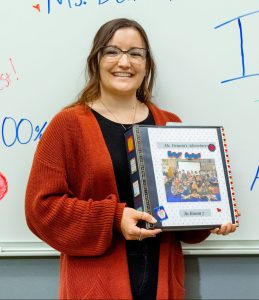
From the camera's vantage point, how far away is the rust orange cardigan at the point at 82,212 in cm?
86

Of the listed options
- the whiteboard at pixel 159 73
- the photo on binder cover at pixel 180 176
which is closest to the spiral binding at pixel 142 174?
the photo on binder cover at pixel 180 176

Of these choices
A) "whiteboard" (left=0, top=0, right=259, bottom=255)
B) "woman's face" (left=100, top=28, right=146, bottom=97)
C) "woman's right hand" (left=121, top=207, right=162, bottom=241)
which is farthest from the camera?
"whiteboard" (left=0, top=0, right=259, bottom=255)

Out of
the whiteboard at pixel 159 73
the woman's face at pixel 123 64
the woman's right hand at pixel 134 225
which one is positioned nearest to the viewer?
the woman's right hand at pixel 134 225

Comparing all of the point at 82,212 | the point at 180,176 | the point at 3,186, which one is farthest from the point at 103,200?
the point at 3,186

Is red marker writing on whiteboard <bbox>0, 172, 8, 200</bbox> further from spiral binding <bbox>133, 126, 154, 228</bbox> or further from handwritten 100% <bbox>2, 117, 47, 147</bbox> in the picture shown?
spiral binding <bbox>133, 126, 154, 228</bbox>

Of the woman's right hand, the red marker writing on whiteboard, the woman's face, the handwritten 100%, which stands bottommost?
the woman's right hand

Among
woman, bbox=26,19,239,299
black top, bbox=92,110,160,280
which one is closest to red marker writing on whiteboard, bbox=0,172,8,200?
woman, bbox=26,19,239,299

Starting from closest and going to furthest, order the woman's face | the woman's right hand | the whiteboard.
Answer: the woman's right hand, the woman's face, the whiteboard

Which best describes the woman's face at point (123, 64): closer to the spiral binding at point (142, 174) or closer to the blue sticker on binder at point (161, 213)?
the spiral binding at point (142, 174)

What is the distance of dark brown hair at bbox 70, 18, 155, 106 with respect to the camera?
963 millimetres

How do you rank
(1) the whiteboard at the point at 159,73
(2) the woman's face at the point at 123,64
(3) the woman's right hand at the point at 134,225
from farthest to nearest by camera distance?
(1) the whiteboard at the point at 159,73 → (2) the woman's face at the point at 123,64 → (3) the woman's right hand at the point at 134,225

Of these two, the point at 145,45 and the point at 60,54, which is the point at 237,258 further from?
the point at 60,54

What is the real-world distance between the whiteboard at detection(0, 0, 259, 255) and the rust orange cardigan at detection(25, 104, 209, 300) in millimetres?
233

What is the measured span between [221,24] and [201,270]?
64 cm
